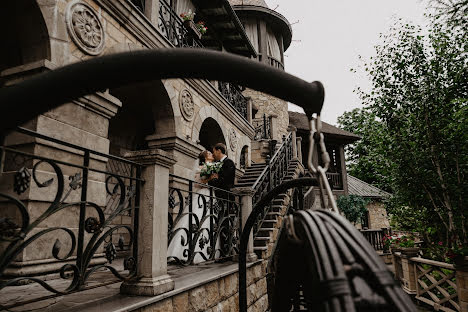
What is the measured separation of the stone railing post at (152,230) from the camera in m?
2.52

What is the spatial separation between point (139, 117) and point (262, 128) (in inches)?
296

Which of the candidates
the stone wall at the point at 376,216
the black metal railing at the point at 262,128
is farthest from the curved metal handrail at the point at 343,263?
the stone wall at the point at 376,216

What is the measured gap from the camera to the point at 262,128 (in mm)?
14047

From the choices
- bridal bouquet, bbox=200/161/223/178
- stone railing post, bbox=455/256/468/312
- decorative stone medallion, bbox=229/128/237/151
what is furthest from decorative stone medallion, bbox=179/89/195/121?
stone railing post, bbox=455/256/468/312

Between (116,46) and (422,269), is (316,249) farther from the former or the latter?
(422,269)

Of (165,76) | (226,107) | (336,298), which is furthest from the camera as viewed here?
(226,107)

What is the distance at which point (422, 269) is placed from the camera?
303 inches

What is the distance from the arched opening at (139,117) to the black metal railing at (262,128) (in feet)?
21.4

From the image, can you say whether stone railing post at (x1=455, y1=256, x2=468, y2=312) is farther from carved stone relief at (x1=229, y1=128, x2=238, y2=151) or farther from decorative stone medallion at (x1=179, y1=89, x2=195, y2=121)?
carved stone relief at (x1=229, y1=128, x2=238, y2=151)

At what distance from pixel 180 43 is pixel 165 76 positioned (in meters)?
7.08

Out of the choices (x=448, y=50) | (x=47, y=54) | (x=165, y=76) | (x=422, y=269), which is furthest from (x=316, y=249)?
(x=422, y=269)

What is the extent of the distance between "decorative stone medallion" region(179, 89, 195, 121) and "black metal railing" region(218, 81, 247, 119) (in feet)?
9.27

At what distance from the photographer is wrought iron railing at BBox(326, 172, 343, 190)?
62.0 feet

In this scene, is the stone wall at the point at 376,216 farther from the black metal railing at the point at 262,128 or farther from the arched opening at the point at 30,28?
the arched opening at the point at 30,28
